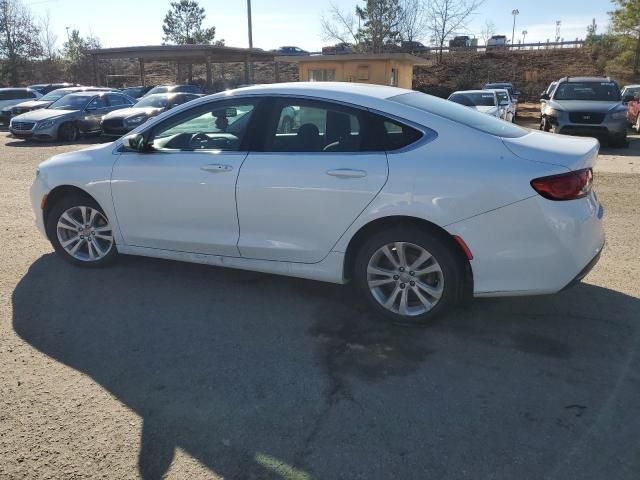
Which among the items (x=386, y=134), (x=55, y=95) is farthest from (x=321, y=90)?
(x=55, y=95)

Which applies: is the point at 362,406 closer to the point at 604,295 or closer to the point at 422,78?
the point at 604,295

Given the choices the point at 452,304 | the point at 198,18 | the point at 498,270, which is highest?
the point at 198,18

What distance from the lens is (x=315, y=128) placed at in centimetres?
414

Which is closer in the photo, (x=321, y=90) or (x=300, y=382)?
(x=300, y=382)

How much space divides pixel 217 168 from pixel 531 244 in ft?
7.69

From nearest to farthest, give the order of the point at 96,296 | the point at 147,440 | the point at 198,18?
the point at 147,440 < the point at 96,296 < the point at 198,18

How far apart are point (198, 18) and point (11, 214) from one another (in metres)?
67.3

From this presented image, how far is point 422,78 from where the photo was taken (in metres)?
42.2

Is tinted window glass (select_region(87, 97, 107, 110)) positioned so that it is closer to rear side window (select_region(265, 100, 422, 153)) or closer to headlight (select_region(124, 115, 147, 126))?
headlight (select_region(124, 115, 147, 126))

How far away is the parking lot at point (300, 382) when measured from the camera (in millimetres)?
2643

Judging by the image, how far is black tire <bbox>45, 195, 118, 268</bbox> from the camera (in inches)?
197

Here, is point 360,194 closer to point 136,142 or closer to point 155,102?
point 136,142

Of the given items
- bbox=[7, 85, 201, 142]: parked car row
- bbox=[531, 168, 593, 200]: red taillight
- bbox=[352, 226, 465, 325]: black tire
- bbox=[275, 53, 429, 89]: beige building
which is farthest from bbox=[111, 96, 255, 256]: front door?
bbox=[275, 53, 429, 89]: beige building

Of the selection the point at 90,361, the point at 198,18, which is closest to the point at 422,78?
the point at 198,18
